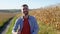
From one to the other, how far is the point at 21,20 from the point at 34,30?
0.34 meters

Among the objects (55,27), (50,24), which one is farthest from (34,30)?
(50,24)

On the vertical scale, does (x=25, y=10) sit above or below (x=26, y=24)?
above

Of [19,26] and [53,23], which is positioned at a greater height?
[19,26]

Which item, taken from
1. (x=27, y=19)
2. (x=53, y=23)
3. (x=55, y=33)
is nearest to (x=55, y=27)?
(x=53, y=23)

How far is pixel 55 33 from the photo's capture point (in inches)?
370

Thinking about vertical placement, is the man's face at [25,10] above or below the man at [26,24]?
above

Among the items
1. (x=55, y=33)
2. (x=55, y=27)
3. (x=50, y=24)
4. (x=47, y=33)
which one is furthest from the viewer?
(x=50, y=24)

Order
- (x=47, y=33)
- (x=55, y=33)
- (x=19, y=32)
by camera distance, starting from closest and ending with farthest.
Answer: (x=19, y=32) < (x=55, y=33) < (x=47, y=33)

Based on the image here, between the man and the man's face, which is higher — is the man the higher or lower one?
the lower one

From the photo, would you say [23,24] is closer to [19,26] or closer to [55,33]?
[19,26]

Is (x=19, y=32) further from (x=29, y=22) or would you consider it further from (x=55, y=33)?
(x=55, y=33)

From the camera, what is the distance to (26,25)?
14.3ft

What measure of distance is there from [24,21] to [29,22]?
0.10m

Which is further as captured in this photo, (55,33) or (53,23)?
(53,23)
